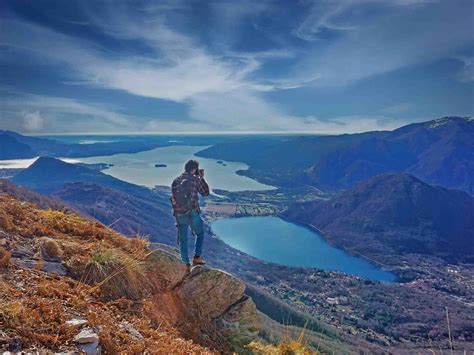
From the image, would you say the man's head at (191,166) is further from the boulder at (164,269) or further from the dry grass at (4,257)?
the dry grass at (4,257)

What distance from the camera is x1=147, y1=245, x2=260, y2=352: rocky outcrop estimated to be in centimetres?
970

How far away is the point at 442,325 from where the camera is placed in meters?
118

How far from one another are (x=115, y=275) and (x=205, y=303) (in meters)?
2.96

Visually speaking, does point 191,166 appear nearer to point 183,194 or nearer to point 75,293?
point 183,194

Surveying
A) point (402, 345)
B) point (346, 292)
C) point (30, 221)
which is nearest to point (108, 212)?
point (346, 292)

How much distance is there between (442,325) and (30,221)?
13302 cm

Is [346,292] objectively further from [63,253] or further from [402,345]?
[63,253]

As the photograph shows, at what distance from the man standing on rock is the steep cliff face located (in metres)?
0.83

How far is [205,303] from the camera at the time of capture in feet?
34.8

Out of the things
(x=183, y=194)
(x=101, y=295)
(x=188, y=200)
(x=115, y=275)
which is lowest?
(x=101, y=295)

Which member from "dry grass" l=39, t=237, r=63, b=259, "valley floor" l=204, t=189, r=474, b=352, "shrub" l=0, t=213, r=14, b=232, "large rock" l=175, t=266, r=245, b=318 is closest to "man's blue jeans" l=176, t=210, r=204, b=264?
"large rock" l=175, t=266, r=245, b=318

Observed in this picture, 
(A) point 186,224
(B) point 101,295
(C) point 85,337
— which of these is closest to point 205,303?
(A) point 186,224

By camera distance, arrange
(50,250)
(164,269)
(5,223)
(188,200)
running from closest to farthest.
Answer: (50,250)
(5,223)
(164,269)
(188,200)

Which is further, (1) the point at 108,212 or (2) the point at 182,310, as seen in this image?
(1) the point at 108,212
